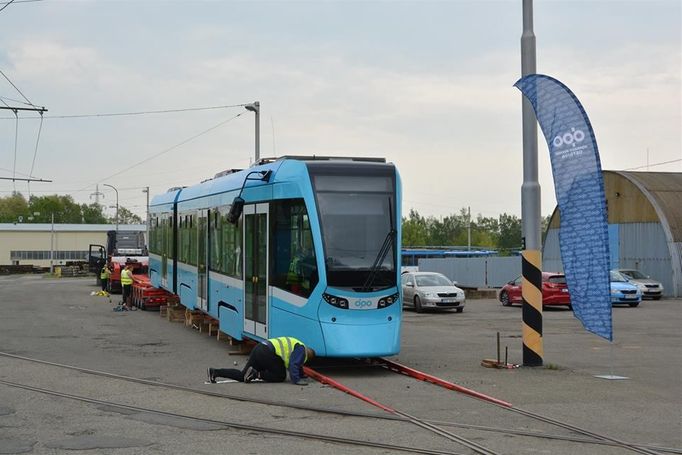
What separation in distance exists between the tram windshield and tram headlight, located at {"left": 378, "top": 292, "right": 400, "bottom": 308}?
189mm

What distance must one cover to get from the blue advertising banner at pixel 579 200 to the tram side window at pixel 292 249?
404 centimetres

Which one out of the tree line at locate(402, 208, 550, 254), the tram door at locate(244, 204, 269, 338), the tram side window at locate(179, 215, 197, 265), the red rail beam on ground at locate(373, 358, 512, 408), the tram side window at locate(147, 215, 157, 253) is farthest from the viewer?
the tree line at locate(402, 208, 550, 254)

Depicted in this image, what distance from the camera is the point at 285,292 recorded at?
1467 centimetres

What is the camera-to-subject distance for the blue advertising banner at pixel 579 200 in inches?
553

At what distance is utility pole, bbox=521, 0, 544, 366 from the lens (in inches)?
605

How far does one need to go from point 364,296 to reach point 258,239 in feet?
9.43

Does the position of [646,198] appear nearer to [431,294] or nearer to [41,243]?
[431,294]

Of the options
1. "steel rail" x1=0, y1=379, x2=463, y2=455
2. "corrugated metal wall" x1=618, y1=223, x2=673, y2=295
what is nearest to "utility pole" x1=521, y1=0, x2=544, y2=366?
"steel rail" x1=0, y1=379, x2=463, y2=455

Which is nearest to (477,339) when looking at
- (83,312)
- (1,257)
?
(83,312)

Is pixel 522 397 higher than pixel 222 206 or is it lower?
lower

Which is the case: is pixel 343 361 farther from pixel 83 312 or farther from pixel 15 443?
pixel 83 312

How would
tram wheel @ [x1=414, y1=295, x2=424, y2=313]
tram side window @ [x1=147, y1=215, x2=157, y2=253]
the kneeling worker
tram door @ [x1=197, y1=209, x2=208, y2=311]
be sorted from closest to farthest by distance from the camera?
the kneeling worker → tram door @ [x1=197, y1=209, x2=208, y2=311] → tram side window @ [x1=147, y1=215, x2=157, y2=253] → tram wheel @ [x1=414, y1=295, x2=424, y2=313]

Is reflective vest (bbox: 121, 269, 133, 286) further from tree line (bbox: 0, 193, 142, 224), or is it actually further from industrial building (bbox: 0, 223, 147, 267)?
tree line (bbox: 0, 193, 142, 224)

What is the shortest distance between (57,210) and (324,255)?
529 feet
